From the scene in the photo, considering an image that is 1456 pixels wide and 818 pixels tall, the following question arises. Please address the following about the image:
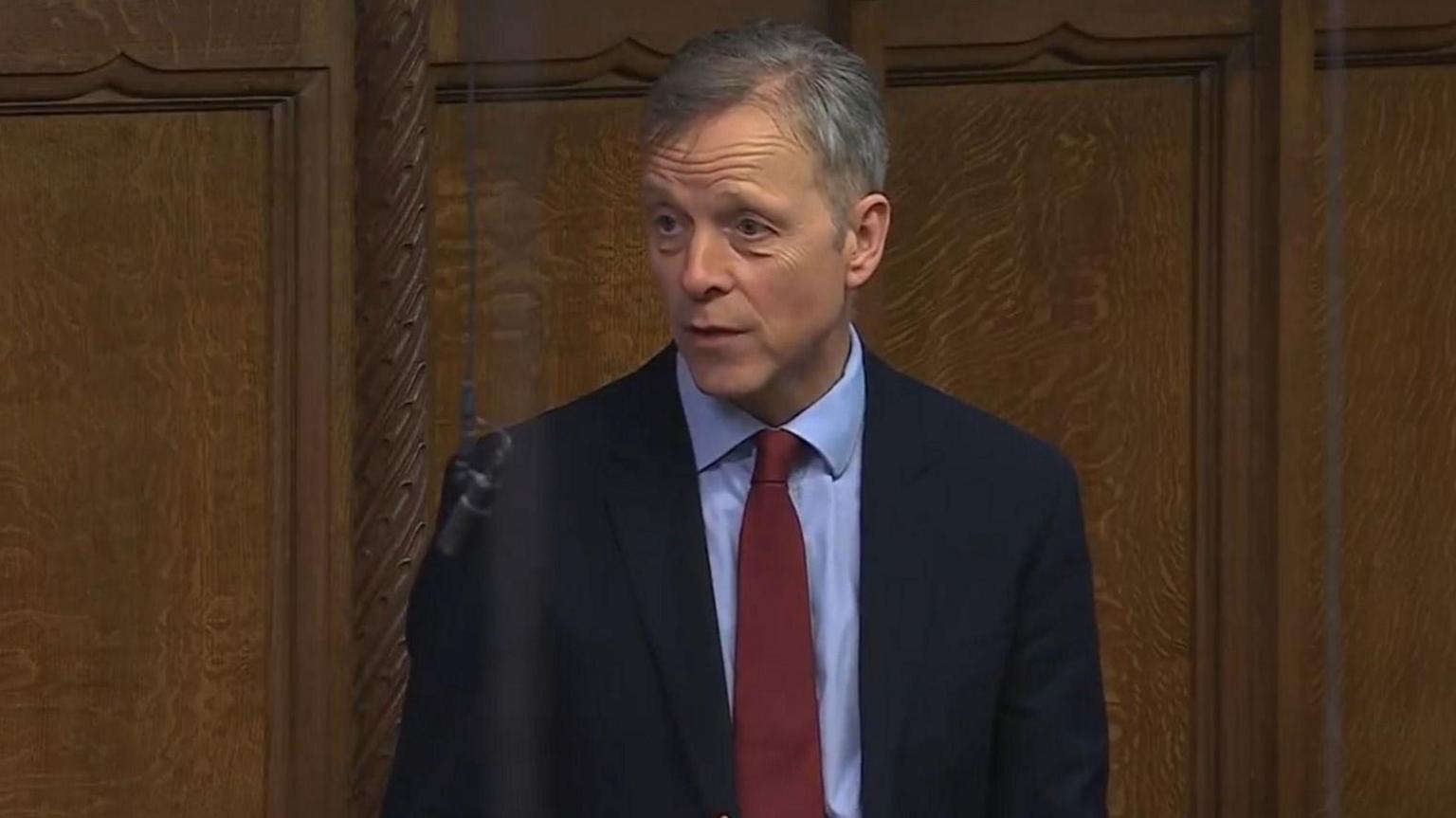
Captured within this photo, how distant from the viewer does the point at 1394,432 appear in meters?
3.73

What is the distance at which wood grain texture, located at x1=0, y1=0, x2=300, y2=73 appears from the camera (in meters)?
3.58

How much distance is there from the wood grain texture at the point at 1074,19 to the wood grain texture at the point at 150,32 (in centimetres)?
68

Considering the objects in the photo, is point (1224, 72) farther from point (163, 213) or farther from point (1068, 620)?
point (163, 213)

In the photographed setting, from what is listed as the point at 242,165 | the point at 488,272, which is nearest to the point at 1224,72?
the point at 488,272

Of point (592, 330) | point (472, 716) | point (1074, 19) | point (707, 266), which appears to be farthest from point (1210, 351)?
point (472, 716)

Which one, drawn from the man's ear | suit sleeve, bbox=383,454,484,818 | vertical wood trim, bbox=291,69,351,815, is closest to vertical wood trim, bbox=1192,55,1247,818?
the man's ear

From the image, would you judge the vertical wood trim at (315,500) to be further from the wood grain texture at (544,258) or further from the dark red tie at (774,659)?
the dark red tie at (774,659)

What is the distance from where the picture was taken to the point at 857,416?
306cm

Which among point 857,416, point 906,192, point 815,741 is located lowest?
point 815,741

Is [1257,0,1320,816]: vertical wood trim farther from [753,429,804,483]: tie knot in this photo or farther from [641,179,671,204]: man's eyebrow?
[641,179,671,204]: man's eyebrow

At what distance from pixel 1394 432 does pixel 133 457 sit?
1342 millimetres

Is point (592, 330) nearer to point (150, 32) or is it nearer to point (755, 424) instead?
point (150, 32)

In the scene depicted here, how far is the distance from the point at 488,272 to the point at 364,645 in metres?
0.41

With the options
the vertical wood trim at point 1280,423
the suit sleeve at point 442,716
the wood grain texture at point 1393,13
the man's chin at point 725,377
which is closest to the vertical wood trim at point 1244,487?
the vertical wood trim at point 1280,423
